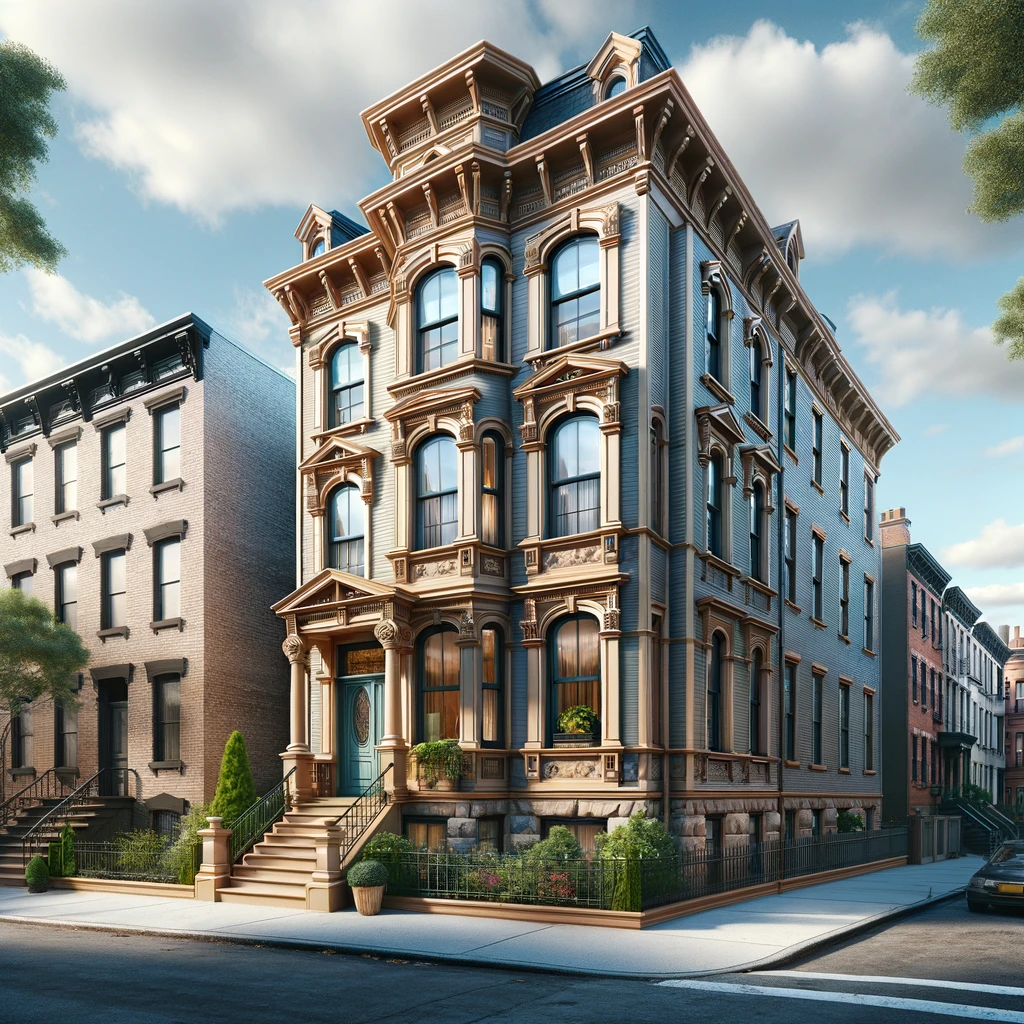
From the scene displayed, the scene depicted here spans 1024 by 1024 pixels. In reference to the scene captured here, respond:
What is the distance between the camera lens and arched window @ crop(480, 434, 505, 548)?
2027cm

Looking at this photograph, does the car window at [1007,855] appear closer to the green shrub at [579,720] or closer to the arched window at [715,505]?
the arched window at [715,505]

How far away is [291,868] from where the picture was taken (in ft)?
61.1

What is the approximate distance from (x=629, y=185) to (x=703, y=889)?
12.8 metres

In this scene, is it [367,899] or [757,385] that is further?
[757,385]

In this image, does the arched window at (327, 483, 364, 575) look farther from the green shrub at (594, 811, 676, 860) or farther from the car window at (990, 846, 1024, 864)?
the car window at (990, 846, 1024, 864)

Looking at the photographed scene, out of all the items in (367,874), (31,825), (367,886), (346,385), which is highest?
(346,385)

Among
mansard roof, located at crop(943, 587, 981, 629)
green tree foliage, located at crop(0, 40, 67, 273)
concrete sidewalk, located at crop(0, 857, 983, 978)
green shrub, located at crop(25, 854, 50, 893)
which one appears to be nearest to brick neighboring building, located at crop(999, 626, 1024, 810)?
mansard roof, located at crop(943, 587, 981, 629)

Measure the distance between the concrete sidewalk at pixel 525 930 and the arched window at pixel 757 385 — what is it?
11018 millimetres

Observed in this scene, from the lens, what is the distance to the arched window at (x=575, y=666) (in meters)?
19.0

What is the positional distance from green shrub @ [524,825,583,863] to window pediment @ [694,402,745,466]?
7.78 meters

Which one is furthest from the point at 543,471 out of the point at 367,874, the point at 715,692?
the point at 367,874

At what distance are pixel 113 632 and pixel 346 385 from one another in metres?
9.24

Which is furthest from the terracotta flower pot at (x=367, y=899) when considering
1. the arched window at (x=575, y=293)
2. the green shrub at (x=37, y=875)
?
the arched window at (x=575, y=293)

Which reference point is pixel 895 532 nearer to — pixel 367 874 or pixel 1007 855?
pixel 1007 855
